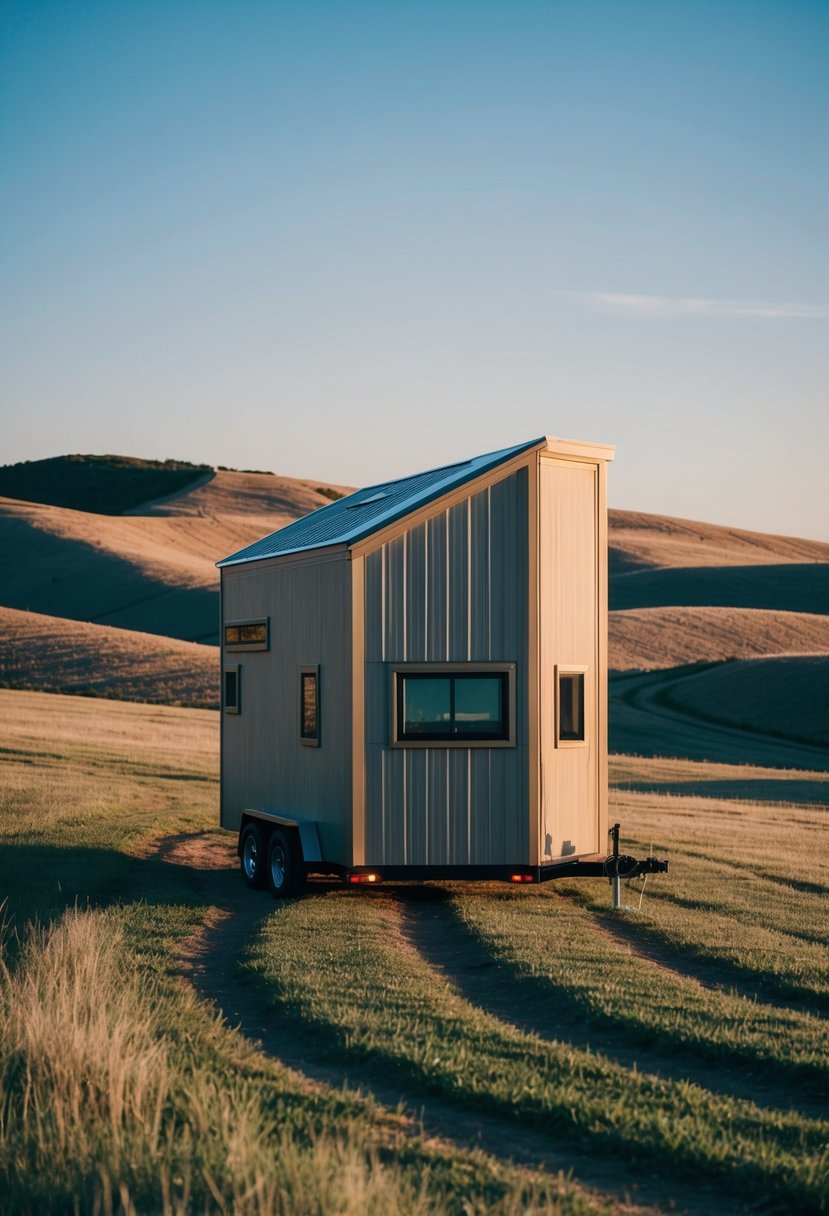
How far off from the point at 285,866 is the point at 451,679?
2862 millimetres

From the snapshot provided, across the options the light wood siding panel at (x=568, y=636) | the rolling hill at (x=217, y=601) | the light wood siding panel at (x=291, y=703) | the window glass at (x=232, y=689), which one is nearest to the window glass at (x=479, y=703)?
the light wood siding panel at (x=568, y=636)

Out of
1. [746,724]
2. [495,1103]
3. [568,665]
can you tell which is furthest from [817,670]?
[495,1103]

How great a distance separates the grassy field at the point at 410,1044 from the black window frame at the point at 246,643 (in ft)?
9.98

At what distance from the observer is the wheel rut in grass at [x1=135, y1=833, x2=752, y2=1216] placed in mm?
6184

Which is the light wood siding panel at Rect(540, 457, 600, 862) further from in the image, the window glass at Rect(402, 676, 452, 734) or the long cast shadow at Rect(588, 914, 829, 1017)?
the long cast shadow at Rect(588, 914, 829, 1017)

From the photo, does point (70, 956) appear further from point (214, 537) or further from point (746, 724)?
point (214, 537)

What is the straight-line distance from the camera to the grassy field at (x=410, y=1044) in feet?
19.6

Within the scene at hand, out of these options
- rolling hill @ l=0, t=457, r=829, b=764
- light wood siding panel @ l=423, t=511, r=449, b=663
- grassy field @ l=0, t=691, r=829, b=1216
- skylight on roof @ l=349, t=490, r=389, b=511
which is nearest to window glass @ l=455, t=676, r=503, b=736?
light wood siding panel @ l=423, t=511, r=449, b=663

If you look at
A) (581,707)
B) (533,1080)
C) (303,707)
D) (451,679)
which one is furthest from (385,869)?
(533,1080)

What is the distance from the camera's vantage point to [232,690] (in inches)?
749

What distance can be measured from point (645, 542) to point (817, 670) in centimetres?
7695

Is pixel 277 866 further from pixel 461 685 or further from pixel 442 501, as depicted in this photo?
pixel 442 501

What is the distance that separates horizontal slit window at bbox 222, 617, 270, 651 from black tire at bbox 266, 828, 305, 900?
2.91 meters

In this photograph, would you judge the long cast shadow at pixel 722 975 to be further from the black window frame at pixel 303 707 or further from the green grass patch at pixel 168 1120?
the black window frame at pixel 303 707
